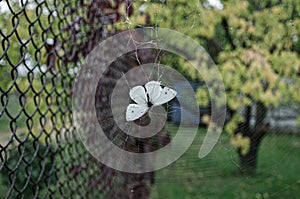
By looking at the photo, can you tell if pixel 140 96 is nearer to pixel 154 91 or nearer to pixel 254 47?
pixel 154 91

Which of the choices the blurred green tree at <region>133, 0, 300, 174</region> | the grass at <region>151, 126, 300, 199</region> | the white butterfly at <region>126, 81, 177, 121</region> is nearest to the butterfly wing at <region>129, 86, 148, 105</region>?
the white butterfly at <region>126, 81, 177, 121</region>

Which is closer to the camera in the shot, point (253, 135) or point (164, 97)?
point (164, 97)

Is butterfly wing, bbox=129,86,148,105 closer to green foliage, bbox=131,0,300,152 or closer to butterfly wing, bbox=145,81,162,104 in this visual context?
butterfly wing, bbox=145,81,162,104

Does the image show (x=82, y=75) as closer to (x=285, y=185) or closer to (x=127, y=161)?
(x=127, y=161)

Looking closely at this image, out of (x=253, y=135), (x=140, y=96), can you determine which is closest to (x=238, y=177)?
(x=253, y=135)

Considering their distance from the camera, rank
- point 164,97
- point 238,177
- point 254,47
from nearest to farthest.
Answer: point 164,97 → point 254,47 → point 238,177

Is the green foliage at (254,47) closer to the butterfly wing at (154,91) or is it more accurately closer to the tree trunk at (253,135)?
the tree trunk at (253,135)
